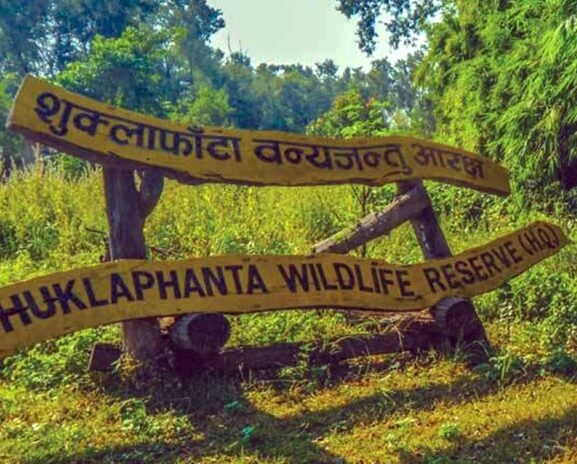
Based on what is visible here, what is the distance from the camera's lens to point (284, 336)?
5.09 metres

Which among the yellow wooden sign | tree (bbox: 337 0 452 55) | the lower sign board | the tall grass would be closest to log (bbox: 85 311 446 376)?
the lower sign board

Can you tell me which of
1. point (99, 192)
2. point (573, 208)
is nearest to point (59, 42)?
A: point (99, 192)

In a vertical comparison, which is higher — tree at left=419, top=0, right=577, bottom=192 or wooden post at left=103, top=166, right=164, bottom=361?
tree at left=419, top=0, right=577, bottom=192

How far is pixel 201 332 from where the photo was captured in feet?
13.2

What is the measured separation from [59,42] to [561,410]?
135 feet

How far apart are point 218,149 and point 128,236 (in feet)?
2.67

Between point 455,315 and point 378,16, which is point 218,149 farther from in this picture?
point 378,16

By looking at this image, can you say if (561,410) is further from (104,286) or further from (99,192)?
(99,192)

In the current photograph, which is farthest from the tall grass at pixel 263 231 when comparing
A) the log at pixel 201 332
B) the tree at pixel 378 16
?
the tree at pixel 378 16

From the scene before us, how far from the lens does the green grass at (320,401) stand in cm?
340

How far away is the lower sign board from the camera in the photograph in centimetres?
362

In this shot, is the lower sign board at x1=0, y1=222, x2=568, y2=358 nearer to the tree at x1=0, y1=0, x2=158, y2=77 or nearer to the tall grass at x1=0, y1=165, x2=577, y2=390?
the tall grass at x1=0, y1=165, x2=577, y2=390

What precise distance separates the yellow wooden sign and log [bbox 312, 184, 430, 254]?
0.23 metres

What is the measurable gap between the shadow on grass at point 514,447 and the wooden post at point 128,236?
1.74 meters
